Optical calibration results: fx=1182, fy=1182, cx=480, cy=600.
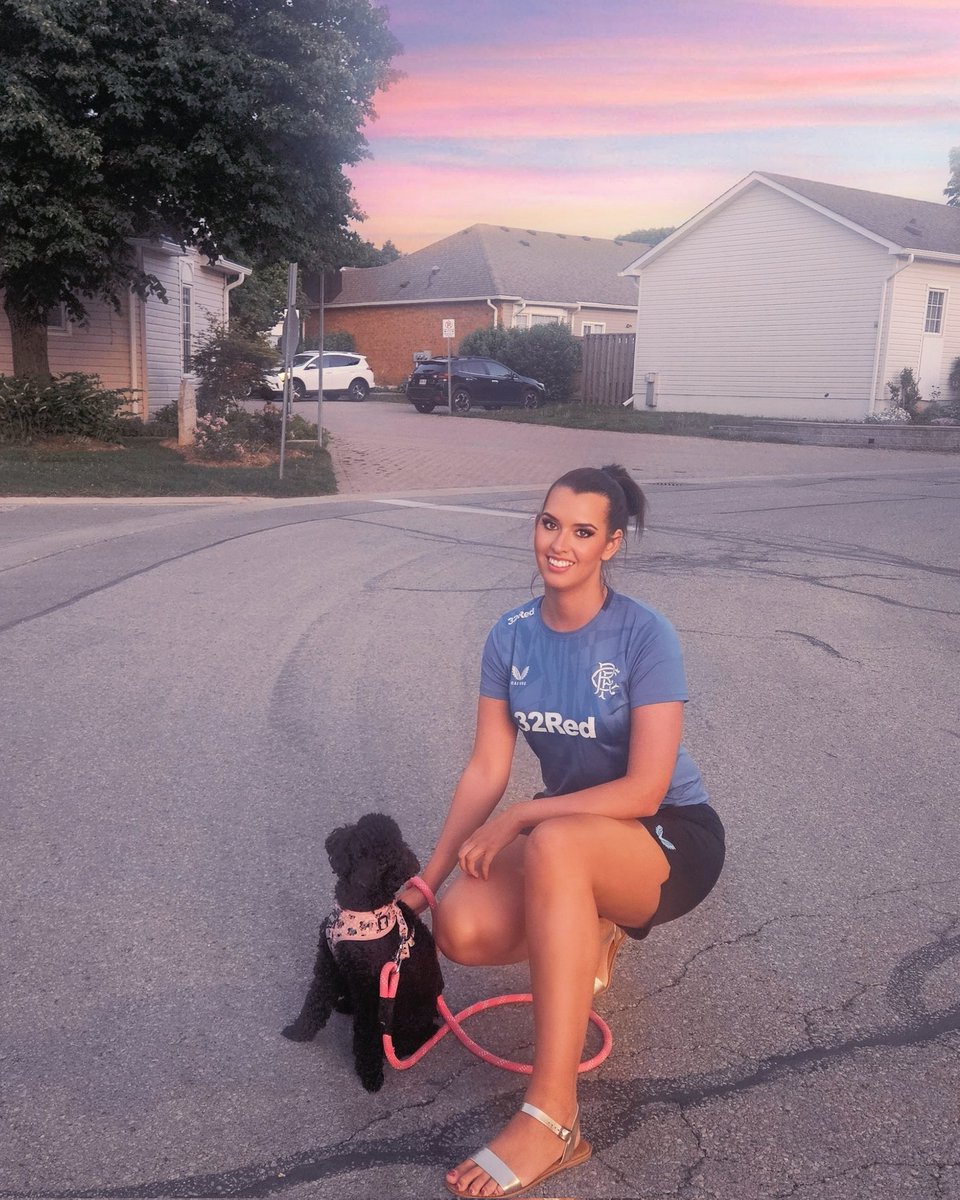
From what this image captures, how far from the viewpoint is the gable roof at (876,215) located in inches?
1165

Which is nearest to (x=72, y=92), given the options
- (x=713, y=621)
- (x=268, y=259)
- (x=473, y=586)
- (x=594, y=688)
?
(x=268, y=259)

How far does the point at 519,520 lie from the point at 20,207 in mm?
8283

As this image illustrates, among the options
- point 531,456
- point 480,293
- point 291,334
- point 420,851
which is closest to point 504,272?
point 480,293

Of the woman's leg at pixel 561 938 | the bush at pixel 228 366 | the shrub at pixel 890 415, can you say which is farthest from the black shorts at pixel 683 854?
the shrub at pixel 890 415

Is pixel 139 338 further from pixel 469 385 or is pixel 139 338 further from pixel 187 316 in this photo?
pixel 469 385

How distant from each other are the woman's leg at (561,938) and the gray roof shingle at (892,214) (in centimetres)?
2930

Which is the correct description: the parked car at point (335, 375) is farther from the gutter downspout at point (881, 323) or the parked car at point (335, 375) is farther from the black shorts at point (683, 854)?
the black shorts at point (683, 854)

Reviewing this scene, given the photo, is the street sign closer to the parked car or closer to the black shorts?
the black shorts

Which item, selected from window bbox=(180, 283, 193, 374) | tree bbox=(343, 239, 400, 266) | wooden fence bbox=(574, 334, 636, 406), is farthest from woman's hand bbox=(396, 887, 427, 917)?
tree bbox=(343, 239, 400, 266)

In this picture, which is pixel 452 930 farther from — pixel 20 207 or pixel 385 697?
pixel 20 207

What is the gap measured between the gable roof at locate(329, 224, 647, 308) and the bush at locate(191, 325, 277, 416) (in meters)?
27.7

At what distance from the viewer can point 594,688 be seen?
3.04 m

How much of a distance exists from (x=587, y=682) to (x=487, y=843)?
1.58ft

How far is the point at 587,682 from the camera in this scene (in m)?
3.04
